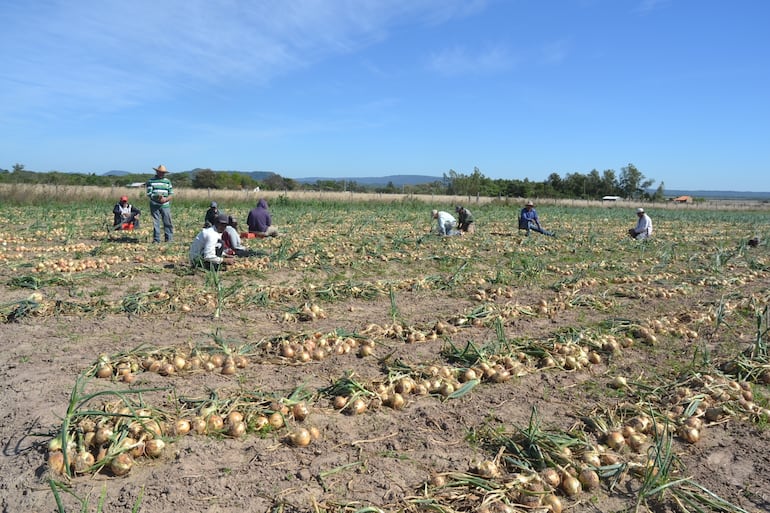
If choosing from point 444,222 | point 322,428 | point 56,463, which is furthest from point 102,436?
point 444,222

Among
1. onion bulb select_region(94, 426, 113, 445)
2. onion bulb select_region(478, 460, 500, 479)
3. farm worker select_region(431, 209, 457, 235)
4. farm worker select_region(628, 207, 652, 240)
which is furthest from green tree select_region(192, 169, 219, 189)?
onion bulb select_region(478, 460, 500, 479)

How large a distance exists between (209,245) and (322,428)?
4483mm

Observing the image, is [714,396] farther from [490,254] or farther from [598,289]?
[490,254]

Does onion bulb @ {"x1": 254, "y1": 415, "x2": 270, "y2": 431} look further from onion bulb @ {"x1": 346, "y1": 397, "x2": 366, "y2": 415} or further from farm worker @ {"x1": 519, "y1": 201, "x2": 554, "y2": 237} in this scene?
farm worker @ {"x1": 519, "y1": 201, "x2": 554, "y2": 237}

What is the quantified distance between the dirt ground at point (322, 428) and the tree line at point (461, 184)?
31.2m

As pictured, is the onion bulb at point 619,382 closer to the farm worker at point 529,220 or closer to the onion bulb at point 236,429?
the onion bulb at point 236,429

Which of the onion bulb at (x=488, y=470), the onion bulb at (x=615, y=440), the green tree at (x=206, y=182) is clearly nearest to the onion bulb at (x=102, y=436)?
the onion bulb at (x=488, y=470)

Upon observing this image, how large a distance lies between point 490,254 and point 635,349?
527 cm

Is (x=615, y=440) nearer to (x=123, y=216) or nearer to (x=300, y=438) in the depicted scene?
(x=300, y=438)

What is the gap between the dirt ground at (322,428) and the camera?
2240 millimetres

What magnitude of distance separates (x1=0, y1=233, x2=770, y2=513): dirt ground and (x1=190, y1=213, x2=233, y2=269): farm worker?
1.84 meters

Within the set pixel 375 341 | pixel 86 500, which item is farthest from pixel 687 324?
pixel 86 500

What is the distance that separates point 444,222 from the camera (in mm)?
11742

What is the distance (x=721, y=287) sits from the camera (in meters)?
7.23
